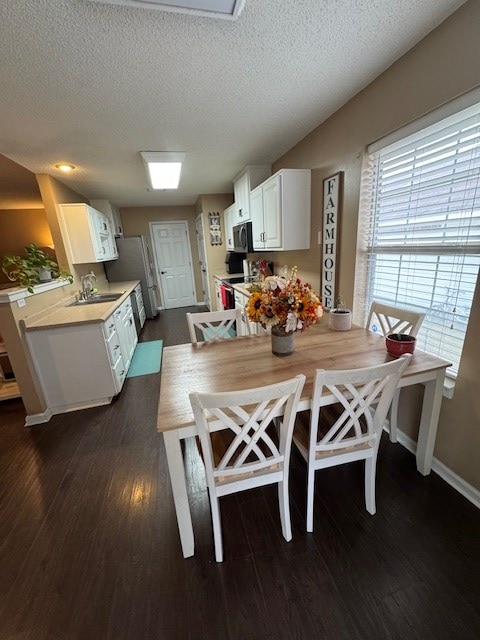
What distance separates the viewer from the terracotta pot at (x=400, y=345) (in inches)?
58.4

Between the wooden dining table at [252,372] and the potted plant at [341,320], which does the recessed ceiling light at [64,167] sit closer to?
the wooden dining table at [252,372]

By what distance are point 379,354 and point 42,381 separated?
287cm

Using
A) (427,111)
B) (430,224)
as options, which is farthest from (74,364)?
(427,111)

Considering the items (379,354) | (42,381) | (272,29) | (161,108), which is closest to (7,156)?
(161,108)

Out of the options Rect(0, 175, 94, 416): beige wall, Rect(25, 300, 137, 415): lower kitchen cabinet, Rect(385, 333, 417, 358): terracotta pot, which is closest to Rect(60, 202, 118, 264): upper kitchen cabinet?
Rect(0, 175, 94, 416): beige wall

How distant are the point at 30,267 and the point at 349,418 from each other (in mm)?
3135

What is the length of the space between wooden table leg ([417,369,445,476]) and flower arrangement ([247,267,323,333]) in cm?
76

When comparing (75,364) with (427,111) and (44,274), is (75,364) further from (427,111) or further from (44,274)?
(427,111)

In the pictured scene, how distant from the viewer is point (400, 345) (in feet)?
4.89

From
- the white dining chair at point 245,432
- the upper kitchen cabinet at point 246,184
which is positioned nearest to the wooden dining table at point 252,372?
the white dining chair at point 245,432

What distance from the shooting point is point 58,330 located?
2.40m

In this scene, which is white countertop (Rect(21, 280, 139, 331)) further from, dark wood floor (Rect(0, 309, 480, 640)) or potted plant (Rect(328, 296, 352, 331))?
potted plant (Rect(328, 296, 352, 331))

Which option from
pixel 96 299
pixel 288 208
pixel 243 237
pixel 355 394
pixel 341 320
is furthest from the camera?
pixel 243 237

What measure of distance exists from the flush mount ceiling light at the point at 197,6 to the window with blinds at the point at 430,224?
47.9 inches
